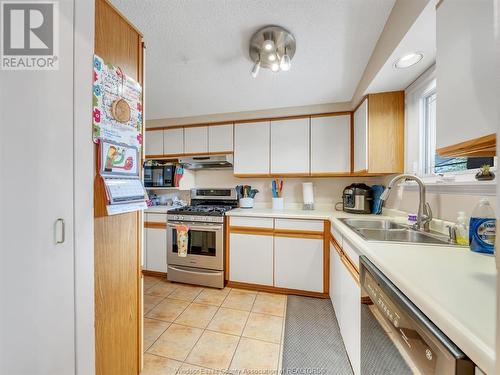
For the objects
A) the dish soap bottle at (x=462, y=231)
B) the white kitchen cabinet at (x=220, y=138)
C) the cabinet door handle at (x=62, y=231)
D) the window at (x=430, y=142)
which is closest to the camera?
the cabinet door handle at (x=62, y=231)

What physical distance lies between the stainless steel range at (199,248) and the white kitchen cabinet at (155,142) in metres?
1.03

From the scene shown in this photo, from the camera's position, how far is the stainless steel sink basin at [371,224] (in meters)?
1.61

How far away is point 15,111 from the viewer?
26.9 inches

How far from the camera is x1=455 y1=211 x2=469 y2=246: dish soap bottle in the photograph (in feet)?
3.44

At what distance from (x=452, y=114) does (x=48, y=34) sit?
1.53m

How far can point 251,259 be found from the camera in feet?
7.61

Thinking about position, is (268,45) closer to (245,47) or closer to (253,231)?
(245,47)

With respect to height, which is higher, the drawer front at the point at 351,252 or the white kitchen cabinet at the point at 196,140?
the white kitchen cabinet at the point at 196,140

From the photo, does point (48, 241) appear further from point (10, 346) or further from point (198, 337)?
point (198, 337)

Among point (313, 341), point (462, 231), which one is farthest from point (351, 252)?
point (313, 341)

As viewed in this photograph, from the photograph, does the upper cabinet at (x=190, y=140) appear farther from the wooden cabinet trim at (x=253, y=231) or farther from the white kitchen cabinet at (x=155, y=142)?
the wooden cabinet trim at (x=253, y=231)

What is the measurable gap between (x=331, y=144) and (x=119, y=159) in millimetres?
2137

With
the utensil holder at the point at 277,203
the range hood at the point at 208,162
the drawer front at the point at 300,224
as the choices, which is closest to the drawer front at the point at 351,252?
the drawer front at the point at 300,224

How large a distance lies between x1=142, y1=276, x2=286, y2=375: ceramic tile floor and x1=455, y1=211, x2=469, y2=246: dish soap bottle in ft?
4.28
